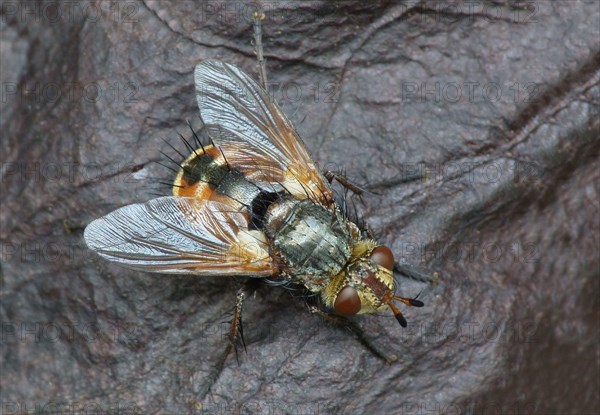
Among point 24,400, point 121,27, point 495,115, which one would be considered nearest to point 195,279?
point 24,400

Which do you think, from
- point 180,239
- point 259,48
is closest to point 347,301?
point 180,239

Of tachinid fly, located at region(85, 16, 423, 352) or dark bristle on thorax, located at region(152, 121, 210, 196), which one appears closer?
tachinid fly, located at region(85, 16, 423, 352)

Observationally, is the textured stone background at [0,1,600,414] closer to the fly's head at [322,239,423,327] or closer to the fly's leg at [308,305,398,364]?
the fly's leg at [308,305,398,364]

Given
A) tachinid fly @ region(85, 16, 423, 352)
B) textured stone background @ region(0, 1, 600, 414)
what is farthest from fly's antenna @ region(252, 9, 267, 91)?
tachinid fly @ region(85, 16, 423, 352)

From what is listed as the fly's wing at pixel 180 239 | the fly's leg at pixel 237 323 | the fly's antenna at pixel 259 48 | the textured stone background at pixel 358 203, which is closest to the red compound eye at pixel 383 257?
the textured stone background at pixel 358 203

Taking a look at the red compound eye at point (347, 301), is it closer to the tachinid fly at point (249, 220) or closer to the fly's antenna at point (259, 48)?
the tachinid fly at point (249, 220)
